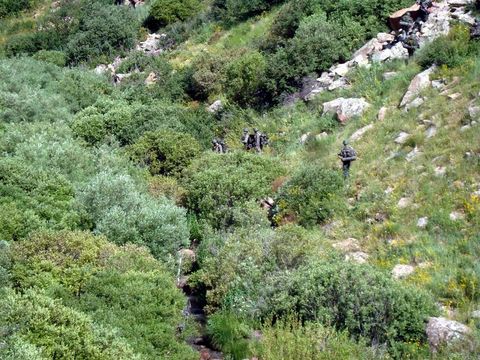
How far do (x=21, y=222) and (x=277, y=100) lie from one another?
563 inches

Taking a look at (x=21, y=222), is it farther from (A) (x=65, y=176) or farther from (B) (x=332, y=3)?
(B) (x=332, y=3)

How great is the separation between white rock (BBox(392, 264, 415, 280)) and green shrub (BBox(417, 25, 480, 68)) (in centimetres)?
951

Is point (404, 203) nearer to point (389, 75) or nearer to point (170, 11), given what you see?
point (389, 75)

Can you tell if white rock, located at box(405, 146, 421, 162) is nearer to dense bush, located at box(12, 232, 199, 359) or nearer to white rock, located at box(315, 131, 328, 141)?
white rock, located at box(315, 131, 328, 141)

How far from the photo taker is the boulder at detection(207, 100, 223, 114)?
95.7ft

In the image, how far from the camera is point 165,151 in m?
23.3

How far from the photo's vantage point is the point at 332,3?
1219 inches

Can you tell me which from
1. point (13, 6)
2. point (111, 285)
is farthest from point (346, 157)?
point (13, 6)

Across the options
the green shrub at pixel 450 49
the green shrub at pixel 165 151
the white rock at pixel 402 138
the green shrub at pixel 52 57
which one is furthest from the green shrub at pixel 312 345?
the green shrub at pixel 52 57

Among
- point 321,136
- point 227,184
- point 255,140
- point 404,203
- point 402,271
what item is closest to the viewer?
point 402,271

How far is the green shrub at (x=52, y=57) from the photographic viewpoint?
39.4 m

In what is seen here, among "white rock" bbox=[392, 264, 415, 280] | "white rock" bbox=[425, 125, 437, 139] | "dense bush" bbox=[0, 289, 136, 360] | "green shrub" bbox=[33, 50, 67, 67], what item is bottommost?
"green shrub" bbox=[33, 50, 67, 67]

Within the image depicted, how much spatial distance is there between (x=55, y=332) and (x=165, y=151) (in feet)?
44.5

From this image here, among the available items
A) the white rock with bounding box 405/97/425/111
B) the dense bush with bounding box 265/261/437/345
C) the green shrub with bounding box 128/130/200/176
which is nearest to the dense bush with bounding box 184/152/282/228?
the green shrub with bounding box 128/130/200/176
